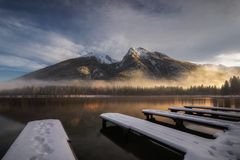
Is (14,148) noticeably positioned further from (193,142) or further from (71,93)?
(71,93)

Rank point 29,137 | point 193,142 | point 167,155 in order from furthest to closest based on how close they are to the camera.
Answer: point 167,155
point 29,137
point 193,142

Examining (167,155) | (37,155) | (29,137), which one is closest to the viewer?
(37,155)

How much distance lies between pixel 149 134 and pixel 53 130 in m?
4.51

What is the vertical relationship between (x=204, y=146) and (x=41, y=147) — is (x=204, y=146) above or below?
above

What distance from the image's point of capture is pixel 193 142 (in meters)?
5.52

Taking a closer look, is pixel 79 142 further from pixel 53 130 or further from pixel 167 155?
pixel 167 155

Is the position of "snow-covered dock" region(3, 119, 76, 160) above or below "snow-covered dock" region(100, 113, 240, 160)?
below

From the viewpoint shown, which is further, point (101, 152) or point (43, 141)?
point (101, 152)

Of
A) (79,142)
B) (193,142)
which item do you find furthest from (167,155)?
(79,142)

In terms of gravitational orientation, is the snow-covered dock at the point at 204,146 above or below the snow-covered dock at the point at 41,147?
above

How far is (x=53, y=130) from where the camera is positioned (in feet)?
23.3

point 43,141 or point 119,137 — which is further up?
point 43,141

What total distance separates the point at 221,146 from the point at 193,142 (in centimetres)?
85

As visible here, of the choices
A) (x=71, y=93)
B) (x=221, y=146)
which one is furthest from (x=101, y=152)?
(x=71, y=93)
